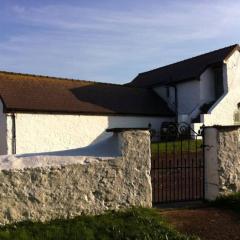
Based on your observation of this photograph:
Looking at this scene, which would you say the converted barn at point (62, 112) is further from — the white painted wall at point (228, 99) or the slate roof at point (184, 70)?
the white painted wall at point (228, 99)

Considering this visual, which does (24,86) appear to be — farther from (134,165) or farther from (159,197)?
(134,165)

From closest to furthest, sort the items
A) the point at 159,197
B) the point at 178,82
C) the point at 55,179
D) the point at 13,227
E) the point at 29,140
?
the point at 13,227
the point at 55,179
the point at 159,197
the point at 29,140
the point at 178,82

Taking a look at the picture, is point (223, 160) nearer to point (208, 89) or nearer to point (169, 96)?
point (208, 89)

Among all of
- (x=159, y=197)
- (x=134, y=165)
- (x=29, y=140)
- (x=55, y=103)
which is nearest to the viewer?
(x=134, y=165)

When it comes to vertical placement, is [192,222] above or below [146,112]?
below

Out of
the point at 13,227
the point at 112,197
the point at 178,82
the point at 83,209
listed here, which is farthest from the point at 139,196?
the point at 178,82

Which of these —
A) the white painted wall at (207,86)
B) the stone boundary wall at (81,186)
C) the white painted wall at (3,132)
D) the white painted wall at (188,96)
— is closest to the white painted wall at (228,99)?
the white painted wall at (207,86)

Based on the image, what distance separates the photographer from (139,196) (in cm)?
907

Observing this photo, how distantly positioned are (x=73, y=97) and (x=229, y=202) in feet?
61.1

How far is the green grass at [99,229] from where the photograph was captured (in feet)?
24.1

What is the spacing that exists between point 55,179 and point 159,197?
3707 mm

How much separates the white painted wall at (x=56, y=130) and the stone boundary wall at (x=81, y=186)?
14920 mm

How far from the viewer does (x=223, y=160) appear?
10.0m

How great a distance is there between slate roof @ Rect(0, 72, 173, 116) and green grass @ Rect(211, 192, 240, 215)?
14968 mm
